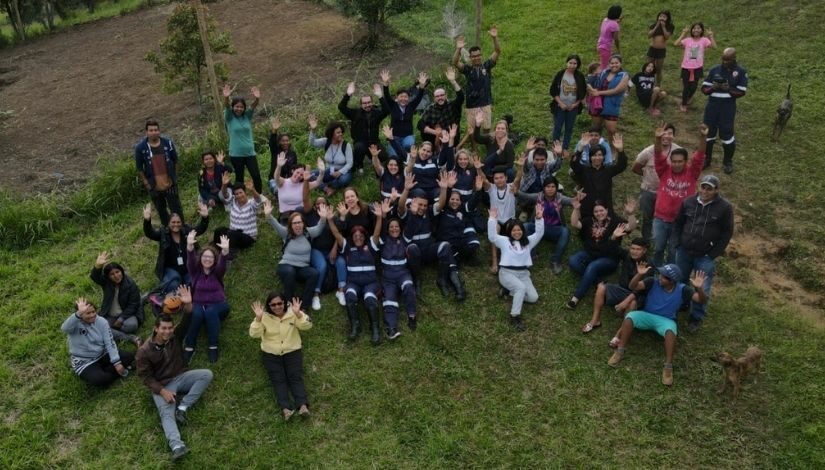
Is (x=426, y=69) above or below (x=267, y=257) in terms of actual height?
above

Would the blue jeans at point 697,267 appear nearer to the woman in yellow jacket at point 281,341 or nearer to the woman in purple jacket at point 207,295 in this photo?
the woman in yellow jacket at point 281,341

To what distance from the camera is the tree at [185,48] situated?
37.6 ft

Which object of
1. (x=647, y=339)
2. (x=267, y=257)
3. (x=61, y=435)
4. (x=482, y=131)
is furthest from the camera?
(x=482, y=131)

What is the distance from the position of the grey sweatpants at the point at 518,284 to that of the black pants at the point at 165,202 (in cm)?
461

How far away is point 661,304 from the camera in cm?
686

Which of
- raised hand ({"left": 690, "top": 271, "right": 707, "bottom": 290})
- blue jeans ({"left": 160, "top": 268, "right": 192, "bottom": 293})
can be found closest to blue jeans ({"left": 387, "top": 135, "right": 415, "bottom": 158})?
blue jeans ({"left": 160, "top": 268, "right": 192, "bottom": 293})

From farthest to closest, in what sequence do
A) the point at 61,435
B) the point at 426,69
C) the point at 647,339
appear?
the point at 426,69
the point at 647,339
the point at 61,435

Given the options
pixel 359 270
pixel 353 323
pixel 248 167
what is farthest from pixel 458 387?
pixel 248 167

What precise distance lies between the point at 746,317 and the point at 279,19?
1516 cm

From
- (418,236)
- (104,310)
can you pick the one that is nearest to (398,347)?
(418,236)

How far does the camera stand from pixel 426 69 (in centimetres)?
1360

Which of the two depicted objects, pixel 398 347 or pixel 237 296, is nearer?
pixel 398 347

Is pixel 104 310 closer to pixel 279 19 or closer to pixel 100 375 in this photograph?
pixel 100 375

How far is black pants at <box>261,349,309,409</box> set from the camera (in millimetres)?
6496
